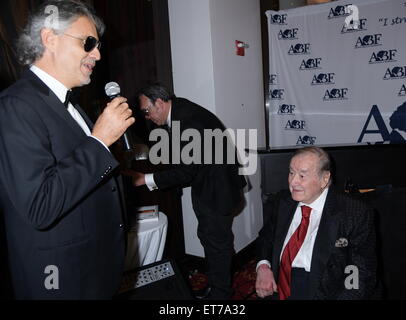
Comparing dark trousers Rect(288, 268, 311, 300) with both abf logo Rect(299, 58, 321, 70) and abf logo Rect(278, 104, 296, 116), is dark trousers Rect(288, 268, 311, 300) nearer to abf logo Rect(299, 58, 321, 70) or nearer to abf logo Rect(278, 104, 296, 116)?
abf logo Rect(278, 104, 296, 116)

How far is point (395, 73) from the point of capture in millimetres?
3379

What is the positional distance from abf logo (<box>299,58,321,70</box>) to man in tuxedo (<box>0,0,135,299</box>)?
312 cm

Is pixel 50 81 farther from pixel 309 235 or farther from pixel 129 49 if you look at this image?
pixel 129 49

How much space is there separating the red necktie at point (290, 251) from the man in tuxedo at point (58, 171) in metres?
0.87

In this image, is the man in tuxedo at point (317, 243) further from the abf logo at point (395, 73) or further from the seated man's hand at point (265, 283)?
the abf logo at point (395, 73)

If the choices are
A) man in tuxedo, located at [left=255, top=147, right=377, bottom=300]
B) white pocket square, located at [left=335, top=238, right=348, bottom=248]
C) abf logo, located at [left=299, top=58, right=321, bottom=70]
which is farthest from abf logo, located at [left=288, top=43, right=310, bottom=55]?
white pocket square, located at [left=335, top=238, right=348, bottom=248]

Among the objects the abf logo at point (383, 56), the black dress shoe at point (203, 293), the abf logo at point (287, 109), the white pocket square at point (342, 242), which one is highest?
the abf logo at point (383, 56)

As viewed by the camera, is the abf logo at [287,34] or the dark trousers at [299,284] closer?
the dark trousers at [299,284]

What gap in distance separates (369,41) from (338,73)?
453mm

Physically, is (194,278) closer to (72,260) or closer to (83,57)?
(72,260)

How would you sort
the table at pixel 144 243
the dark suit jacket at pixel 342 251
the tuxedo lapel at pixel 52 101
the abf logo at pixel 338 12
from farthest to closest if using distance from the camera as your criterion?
the abf logo at pixel 338 12 < the table at pixel 144 243 < the dark suit jacket at pixel 342 251 < the tuxedo lapel at pixel 52 101

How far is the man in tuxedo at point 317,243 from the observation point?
1.43 metres

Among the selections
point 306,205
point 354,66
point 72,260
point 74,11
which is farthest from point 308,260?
point 354,66

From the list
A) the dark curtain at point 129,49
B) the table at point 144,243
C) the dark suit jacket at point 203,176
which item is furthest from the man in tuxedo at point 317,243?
the dark curtain at point 129,49
